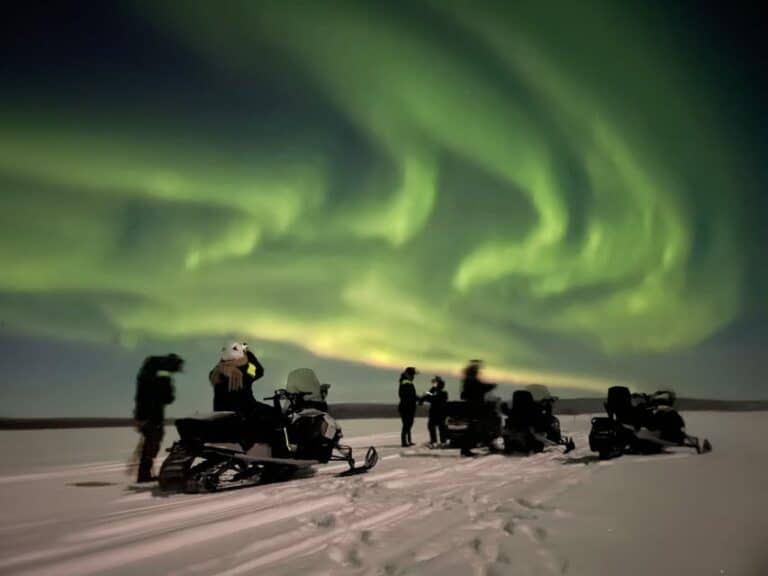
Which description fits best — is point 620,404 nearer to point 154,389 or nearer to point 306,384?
point 306,384

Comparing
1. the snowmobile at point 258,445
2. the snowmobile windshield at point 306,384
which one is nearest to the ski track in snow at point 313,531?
the snowmobile at point 258,445

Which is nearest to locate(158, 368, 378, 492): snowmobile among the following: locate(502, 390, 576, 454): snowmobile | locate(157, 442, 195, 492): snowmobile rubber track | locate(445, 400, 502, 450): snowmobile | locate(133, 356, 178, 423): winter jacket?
locate(157, 442, 195, 492): snowmobile rubber track

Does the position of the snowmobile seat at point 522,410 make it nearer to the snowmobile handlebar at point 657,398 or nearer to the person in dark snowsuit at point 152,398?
the snowmobile handlebar at point 657,398

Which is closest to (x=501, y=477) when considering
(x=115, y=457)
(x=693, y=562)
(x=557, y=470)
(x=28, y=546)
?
(x=557, y=470)

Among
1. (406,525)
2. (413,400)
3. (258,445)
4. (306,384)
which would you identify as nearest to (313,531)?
(406,525)

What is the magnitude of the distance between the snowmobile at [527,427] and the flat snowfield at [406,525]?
3.26 metres

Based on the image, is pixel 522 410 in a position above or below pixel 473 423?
above

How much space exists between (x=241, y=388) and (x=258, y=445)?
2.65 feet

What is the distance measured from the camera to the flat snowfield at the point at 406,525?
4.37 metres

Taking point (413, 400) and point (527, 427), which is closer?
point (527, 427)

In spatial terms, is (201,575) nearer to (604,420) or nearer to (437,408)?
(604,420)

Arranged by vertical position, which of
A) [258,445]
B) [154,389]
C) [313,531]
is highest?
[154,389]

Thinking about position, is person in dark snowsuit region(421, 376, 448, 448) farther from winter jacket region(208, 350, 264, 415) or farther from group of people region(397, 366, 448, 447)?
winter jacket region(208, 350, 264, 415)

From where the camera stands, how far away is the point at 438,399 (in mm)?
15805
